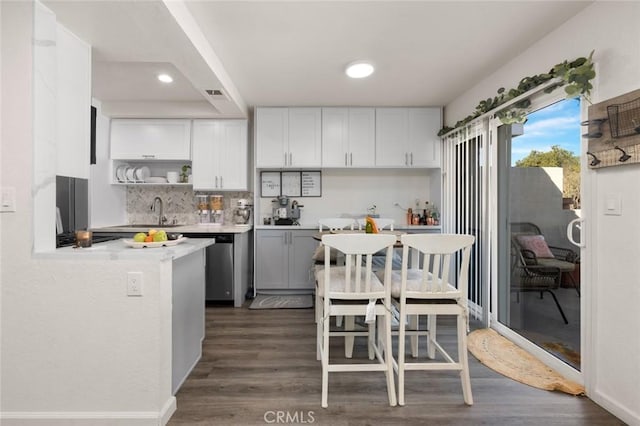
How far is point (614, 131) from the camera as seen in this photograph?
186 centimetres

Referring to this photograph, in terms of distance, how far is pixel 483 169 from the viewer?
3.27 m

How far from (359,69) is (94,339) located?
9.23ft

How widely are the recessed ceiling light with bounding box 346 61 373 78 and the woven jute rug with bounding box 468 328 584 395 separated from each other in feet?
8.48

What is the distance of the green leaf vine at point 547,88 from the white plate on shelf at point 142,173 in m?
4.08

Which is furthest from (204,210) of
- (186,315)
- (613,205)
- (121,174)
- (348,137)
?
(613,205)

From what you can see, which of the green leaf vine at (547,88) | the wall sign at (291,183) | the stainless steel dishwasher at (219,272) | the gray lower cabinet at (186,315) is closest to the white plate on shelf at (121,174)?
the stainless steel dishwasher at (219,272)

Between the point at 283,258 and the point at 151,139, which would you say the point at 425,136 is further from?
the point at 151,139

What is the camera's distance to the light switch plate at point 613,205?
186 cm

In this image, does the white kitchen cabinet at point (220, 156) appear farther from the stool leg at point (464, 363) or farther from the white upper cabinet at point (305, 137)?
the stool leg at point (464, 363)

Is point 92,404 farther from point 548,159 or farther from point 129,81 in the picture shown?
point 548,159

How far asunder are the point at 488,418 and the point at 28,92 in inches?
120

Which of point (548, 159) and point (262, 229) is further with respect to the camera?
point (262, 229)

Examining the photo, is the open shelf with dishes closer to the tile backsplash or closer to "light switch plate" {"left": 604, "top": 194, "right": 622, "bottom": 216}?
the tile backsplash

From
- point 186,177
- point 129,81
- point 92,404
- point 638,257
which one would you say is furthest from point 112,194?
point 638,257
